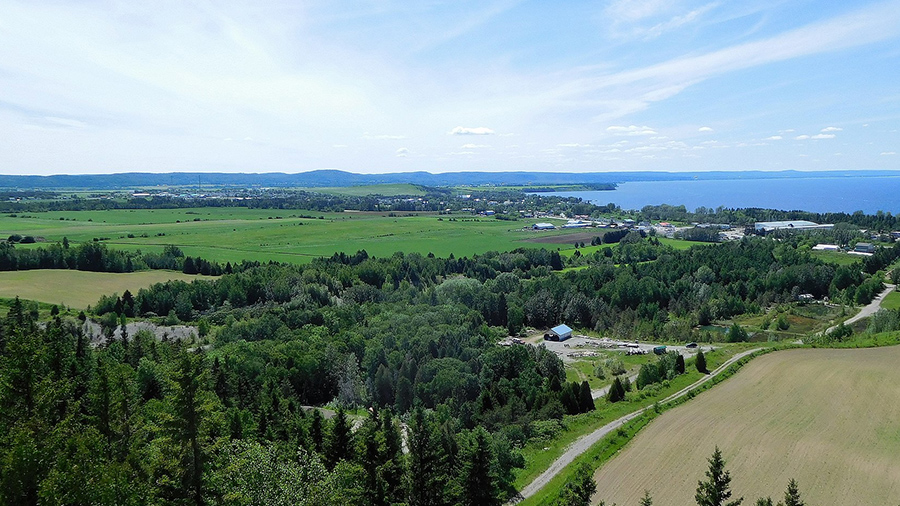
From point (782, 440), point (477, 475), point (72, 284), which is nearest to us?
point (477, 475)

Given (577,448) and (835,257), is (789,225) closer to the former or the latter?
(835,257)

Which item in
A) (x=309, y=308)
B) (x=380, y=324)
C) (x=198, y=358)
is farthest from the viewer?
(x=309, y=308)

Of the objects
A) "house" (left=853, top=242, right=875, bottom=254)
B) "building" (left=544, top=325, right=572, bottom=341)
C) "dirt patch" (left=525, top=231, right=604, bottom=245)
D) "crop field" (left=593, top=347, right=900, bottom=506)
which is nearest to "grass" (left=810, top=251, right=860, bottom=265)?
"house" (left=853, top=242, right=875, bottom=254)

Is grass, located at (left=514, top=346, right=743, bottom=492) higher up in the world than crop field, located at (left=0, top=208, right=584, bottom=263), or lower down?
lower down

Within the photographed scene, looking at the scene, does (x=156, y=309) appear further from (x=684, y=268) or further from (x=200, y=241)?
(x=684, y=268)

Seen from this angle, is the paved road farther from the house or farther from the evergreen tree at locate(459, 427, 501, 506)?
the house

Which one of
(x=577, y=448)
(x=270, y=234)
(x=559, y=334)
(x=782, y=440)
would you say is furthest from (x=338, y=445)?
(x=270, y=234)

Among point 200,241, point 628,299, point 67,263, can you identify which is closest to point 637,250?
point 628,299
